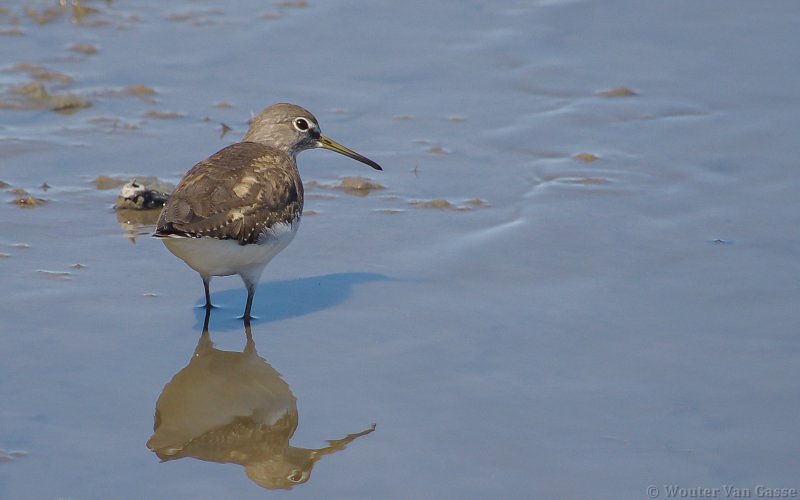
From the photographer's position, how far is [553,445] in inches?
232

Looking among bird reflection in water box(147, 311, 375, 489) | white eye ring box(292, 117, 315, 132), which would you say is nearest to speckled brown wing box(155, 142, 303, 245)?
white eye ring box(292, 117, 315, 132)

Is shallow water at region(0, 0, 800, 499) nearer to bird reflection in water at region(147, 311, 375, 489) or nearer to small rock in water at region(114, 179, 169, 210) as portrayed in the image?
bird reflection in water at region(147, 311, 375, 489)

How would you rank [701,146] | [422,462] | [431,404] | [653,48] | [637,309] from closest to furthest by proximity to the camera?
1. [422,462]
2. [431,404]
3. [637,309]
4. [701,146]
5. [653,48]

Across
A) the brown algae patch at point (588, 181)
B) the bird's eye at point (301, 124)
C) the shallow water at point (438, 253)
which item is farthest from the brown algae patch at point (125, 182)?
the brown algae patch at point (588, 181)

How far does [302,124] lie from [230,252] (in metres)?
1.73

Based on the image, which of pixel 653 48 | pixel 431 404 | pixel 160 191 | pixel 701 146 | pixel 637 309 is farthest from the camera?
pixel 653 48

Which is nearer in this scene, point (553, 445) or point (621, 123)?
point (553, 445)

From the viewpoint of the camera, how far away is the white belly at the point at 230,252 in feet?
23.5

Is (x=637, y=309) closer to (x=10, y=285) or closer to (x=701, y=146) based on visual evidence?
(x=701, y=146)

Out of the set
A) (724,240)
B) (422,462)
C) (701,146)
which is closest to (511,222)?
(724,240)

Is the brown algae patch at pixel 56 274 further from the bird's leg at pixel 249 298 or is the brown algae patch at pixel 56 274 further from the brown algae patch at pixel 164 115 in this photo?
the brown algae patch at pixel 164 115

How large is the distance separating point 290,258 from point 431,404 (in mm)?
2525

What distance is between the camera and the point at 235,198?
7426mm

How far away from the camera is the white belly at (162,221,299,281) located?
23.5 ft
